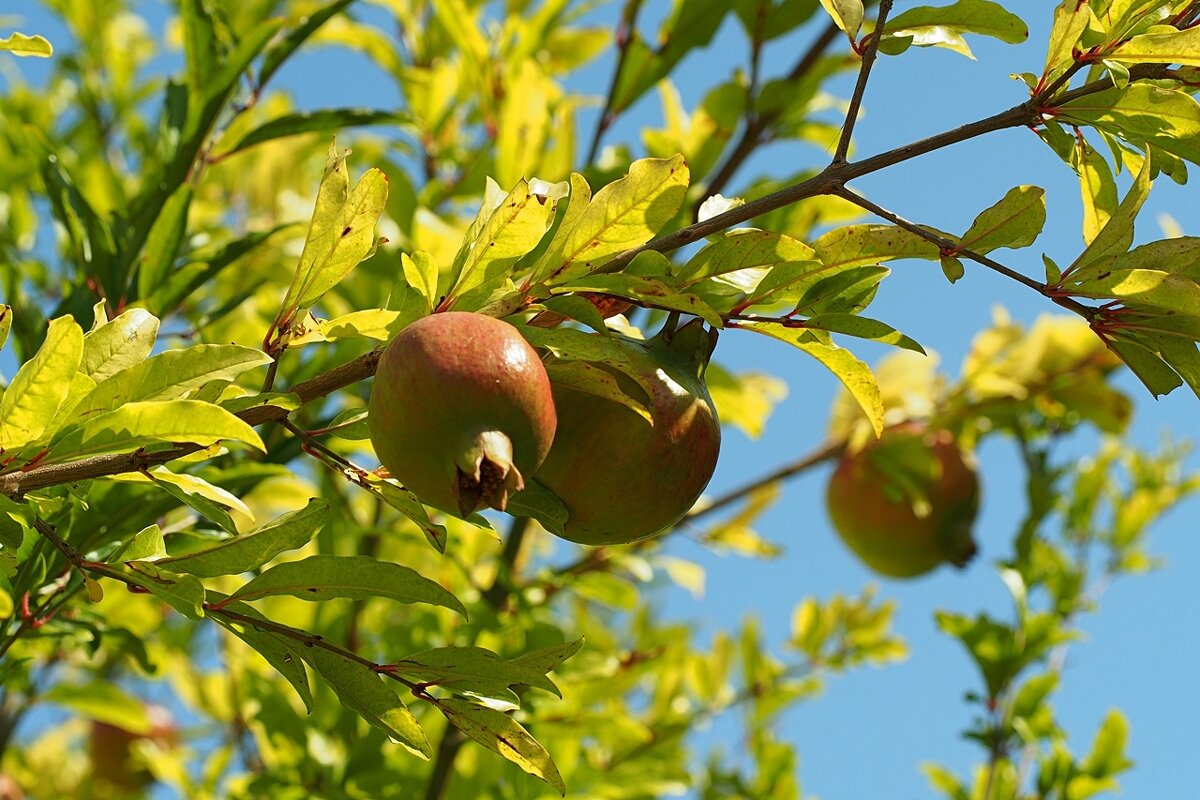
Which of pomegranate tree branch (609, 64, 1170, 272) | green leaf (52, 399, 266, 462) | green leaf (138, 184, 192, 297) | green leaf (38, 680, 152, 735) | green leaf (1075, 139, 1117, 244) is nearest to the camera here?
green leaf (52, 399, 266, 462)

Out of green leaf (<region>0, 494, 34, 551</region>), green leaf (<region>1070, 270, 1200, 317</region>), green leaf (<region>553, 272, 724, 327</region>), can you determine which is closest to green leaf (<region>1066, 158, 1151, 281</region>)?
green leaf (<region>1070, 270, 1200, 317</region>)

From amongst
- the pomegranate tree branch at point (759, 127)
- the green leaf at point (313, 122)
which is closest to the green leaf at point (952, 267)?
the green leaf at point (313, 122)

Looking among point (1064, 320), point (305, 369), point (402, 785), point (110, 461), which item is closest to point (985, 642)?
point (1064, 320)

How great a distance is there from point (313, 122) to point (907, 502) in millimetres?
1563

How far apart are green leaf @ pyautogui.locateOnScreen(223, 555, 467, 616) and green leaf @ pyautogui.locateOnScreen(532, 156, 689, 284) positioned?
23 centimetres

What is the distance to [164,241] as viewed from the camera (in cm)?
132

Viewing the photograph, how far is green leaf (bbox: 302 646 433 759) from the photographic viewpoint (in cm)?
85

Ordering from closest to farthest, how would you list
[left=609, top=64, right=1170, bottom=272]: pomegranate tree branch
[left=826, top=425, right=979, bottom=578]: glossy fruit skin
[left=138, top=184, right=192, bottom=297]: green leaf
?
[left=609, top=64, right=1170, bottom=272]: pomegranate tree branch < [left=138, top=184, right=192, bottom=297]: green leaf < [left=826, top=425, right=979, bottom=578]: glossy fruit skin

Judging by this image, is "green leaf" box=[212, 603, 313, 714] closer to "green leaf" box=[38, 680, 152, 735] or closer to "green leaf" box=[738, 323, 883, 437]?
"green leaf" box=[738, 323, 883, 437]

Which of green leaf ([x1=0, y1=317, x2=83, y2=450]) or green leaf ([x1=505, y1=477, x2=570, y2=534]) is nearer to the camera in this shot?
green leaf ([x1=0, y1=317, x2=83, y2=450])

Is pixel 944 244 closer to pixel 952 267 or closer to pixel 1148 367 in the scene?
pixel 952 267

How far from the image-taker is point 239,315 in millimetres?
2174

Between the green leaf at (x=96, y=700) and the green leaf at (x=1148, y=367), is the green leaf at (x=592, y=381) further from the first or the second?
the green leaf at (x=96, y=700)

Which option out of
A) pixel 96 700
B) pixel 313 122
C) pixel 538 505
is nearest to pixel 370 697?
pixel 538 505
